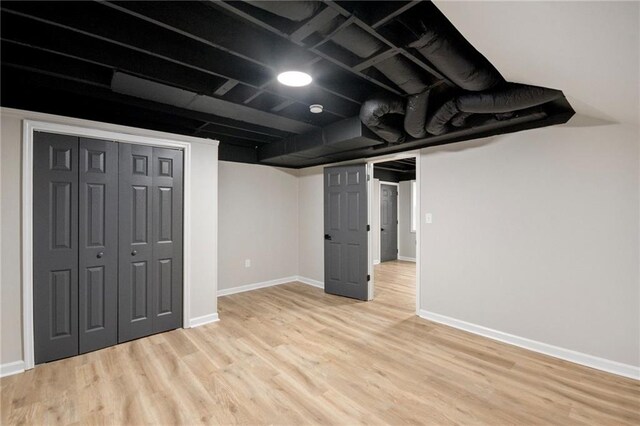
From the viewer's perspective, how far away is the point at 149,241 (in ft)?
9.96

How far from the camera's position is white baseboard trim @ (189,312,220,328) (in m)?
3.29

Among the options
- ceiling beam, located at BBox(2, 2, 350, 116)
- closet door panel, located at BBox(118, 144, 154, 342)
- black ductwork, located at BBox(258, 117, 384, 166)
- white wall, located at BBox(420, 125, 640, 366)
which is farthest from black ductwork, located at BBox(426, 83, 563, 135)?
closet door panel, located at BBox(118, 144, 154, 342)

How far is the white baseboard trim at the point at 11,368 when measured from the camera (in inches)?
90.2

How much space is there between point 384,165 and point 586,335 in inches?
182

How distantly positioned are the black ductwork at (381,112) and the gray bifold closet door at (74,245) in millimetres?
2465

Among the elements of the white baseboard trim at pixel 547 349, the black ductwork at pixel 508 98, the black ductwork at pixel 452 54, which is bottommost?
the white baseboard trim at pixel 547 349

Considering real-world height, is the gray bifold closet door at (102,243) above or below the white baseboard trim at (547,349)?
above

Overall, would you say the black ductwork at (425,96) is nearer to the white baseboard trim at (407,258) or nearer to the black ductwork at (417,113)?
the black ductwork at (417,113)

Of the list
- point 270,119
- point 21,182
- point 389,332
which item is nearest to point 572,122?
point 389,332

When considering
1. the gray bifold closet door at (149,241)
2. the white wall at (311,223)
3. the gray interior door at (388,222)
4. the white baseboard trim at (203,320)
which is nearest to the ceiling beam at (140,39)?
the gray bifold closet door at (149,241)

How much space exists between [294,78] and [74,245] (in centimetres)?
249

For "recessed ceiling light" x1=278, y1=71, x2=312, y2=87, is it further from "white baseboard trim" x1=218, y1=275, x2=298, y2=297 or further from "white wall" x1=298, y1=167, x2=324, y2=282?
"white baseboard trim" x1=218, y1=275, x2=298, y2=297

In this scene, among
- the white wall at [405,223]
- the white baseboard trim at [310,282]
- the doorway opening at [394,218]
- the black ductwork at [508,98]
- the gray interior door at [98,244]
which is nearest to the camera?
the black ductwork at [508,98]

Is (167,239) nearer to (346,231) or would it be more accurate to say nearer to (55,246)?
(55,246)
